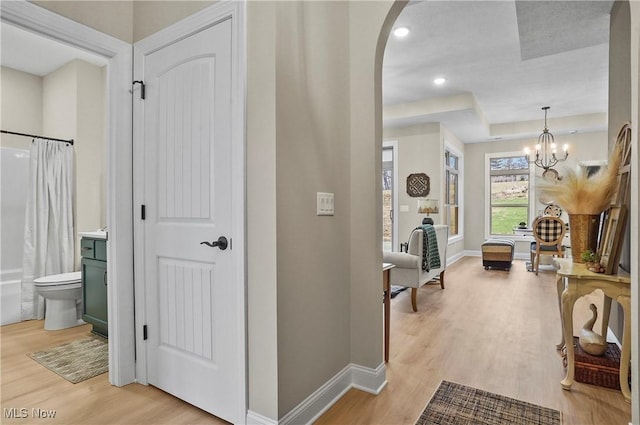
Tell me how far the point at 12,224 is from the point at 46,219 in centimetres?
33

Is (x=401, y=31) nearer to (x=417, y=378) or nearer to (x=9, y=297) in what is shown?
(x=417, y=378)

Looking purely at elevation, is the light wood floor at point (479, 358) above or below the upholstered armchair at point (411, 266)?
below

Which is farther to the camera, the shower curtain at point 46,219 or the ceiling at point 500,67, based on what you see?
the shower curtain at point 46,219

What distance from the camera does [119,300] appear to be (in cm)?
222

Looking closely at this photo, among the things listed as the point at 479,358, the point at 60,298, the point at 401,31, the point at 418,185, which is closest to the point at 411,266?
the point at 479,358

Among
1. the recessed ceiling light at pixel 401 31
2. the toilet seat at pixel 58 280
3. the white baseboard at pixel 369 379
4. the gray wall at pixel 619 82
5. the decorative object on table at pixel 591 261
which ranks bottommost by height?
the white baseboard at pixel 369 379

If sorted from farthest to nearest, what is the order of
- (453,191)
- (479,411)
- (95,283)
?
(453,191)
(95,283)
(479,411)

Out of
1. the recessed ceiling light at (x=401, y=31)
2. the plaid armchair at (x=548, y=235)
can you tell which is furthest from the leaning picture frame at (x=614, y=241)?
the plaid armchair at (x=548, y=235)

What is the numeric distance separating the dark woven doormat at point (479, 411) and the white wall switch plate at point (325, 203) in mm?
1213

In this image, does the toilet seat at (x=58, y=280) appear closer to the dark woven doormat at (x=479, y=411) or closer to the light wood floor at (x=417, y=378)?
the light wood floor at (x=417, y=378)

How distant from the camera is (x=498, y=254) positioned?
6.35 m

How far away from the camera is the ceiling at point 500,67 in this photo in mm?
3092

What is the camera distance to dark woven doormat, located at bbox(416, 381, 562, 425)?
1835 mm

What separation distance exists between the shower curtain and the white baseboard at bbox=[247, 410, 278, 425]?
3.21m
